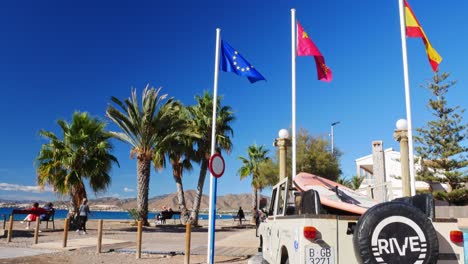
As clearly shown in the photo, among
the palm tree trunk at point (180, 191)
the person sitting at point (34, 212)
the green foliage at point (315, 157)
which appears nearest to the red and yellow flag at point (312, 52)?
the person sitting at point (34, 212)

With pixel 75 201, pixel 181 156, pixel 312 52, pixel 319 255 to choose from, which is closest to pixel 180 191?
pixel 181 156

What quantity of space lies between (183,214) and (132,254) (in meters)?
19.3

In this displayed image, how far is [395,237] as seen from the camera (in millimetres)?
4133

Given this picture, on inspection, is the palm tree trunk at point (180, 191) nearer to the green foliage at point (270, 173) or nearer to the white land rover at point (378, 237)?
the green foliage at point (270, 173)

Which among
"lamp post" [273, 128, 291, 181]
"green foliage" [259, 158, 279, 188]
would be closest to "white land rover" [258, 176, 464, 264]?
"lamp post" [273, 128, 291, 181]

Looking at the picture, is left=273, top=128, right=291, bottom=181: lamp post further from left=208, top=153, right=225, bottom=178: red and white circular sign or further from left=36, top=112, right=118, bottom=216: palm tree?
left=36, top=112, right=118, bottom=216: palm tree

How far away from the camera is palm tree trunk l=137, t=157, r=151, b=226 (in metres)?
25.1

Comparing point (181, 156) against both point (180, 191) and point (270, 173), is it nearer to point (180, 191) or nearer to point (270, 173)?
point (180, 191)

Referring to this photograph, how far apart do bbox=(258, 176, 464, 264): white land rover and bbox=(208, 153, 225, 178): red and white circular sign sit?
494 cm

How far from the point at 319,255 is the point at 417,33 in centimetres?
870

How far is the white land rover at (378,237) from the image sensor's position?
4133mm

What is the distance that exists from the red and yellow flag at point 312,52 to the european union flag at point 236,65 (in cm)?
157

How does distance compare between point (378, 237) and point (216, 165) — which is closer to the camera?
point (378, 237)

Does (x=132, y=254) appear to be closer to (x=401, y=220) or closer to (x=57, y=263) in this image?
(x=57, y=263)
